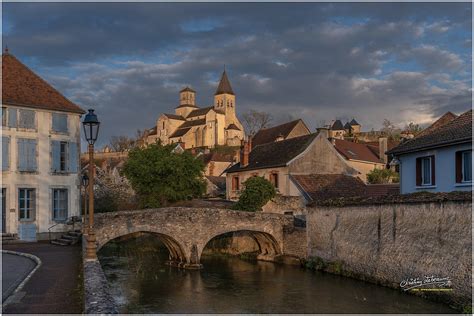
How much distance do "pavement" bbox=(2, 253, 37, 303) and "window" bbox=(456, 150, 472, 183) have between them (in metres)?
14.4

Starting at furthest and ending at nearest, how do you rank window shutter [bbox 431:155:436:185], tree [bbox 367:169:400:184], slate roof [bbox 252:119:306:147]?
slate roof [bbox 252:119:306:147] < tree [bbox 367:169:400:184] < window shutter [bbox 431:155:436:185]

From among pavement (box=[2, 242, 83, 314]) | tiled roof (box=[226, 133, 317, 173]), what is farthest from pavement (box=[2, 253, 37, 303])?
tiled roof (box=[226, 133, 317, 173])

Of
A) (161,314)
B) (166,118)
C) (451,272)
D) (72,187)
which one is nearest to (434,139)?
(451,272)

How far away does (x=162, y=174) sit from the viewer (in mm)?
34594

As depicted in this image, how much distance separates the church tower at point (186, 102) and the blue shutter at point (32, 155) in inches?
3736

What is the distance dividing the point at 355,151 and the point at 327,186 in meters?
17.7

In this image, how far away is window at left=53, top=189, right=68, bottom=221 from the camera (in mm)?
25406

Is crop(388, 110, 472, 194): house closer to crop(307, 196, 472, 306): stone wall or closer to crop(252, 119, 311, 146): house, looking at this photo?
crop(307, 196, 472, 306): stone wall

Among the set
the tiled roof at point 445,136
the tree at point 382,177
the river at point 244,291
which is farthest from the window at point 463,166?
the tree at point 382,177

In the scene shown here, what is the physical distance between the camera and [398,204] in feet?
63.6

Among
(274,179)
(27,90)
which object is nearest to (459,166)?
(274,179)

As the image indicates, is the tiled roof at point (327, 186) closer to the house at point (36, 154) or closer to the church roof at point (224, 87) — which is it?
the house at point (36, 154)

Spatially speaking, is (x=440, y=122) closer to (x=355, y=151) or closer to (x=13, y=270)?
(x=13, y=270)

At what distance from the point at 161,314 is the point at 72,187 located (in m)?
11.6
